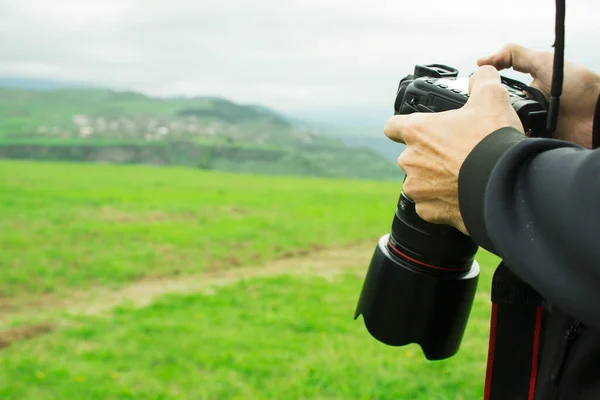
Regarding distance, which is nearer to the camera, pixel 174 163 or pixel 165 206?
pixel 165 206

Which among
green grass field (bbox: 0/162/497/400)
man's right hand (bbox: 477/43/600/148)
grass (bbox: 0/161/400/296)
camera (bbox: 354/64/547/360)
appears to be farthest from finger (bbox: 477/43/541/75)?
grass (bbox: 0/161/400/296)

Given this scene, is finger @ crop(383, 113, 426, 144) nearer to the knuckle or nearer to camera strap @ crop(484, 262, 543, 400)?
the knuckle

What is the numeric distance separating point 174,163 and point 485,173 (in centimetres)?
2633

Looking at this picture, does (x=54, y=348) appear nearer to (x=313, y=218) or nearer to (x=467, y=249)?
(x=467, y=249)

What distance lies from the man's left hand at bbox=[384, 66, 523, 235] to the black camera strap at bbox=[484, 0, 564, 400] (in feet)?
0.72

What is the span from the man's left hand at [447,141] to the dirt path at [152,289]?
4289 millimetres

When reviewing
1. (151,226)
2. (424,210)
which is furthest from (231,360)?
(151,226)

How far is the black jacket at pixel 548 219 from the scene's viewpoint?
2.63 ft

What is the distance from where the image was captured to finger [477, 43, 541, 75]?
1812mm

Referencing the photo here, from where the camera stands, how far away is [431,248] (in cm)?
146

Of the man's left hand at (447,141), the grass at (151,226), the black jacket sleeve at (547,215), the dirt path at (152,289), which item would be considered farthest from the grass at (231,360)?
the black jacket sleeve at (547,215)

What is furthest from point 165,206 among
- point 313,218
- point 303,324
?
point 303,324

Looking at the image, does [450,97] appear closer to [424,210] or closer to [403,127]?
[403,127]

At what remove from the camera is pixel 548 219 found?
0.85 metres
